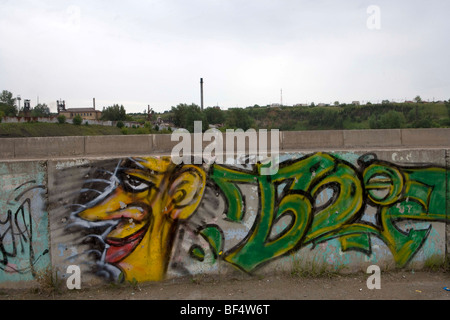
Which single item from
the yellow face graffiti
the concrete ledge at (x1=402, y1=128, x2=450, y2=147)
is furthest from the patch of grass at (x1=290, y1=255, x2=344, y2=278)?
the concrete ledge at (x1=402, y1=128, x2=450, y2=147)

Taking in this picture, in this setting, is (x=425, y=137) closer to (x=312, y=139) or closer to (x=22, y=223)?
(x=312, y=139)

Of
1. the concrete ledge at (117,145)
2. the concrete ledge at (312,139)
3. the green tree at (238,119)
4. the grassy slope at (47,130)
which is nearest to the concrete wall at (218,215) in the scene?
the concrete ledge at (117,145)

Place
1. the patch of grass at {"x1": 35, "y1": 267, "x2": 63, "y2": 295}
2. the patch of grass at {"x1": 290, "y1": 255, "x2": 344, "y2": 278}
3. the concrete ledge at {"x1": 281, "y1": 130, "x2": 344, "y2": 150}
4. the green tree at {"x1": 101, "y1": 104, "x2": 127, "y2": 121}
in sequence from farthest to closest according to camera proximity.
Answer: the green tree at {"x1": 101, "y1": 104, "x2": 127, "y2": 121}
the concrete ledge at {"x1": 281, "y1": 130, "x2": 344, "y2": 150}
the patch of grass at {"x1": 290, "y1": 255, "x2": 344, "y2": 278}
the patch of grass at {"x1": 35, "y1": 267, "x2": 63, "y2": 295}

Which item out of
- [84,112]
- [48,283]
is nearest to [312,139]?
[48,283]

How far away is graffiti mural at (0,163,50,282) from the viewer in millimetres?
4898

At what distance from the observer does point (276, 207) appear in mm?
5148

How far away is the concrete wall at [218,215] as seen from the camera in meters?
4.94

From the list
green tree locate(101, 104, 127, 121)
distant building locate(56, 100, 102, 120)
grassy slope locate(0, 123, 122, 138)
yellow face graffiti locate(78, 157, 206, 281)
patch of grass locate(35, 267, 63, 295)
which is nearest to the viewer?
patch of grass locate(35, 267, 63, 295)

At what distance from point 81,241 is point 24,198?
98cm

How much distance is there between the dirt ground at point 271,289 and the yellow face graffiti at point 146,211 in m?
0.30

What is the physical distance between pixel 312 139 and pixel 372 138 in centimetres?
158

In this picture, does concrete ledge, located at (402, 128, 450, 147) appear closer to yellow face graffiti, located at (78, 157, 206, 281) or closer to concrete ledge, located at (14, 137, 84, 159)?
yellow face graffiti, located at (78, 157, 206, 281)

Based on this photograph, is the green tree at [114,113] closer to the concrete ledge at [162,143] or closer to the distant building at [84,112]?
the distant building at [84,112]

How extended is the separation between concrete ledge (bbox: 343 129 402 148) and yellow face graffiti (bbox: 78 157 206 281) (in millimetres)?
5089
